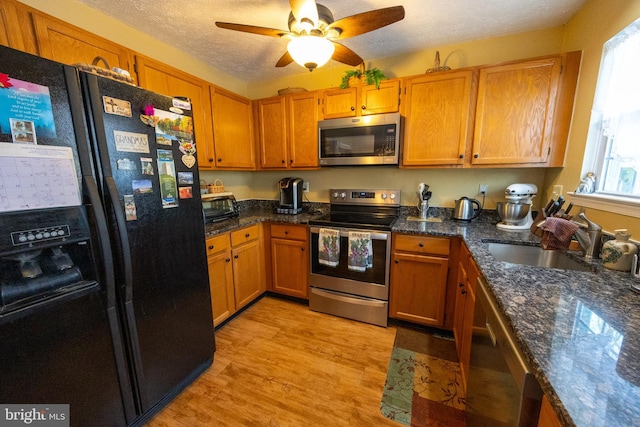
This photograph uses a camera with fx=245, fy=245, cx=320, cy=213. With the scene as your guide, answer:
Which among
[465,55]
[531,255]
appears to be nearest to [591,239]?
[531,255]

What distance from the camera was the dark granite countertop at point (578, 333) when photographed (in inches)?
19.0

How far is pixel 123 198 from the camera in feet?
3.77

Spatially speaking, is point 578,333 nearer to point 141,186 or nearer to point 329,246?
point 329,246

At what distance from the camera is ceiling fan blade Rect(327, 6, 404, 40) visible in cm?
127

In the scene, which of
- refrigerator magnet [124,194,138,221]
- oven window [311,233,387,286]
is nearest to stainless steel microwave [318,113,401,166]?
oven window [311,233,387,286]

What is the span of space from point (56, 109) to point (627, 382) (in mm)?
1892

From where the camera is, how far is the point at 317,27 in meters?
1.38

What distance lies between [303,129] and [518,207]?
6.48 ft

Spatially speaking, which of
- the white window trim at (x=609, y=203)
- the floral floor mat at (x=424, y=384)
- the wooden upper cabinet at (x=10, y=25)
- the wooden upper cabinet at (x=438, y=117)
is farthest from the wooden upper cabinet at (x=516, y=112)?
the wooden upper cabinet at (x=10, y=25)

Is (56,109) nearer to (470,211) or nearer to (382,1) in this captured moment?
(382,1)

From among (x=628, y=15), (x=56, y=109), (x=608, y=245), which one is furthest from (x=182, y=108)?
(x=628, y=15)

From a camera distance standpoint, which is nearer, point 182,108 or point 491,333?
point 491,333

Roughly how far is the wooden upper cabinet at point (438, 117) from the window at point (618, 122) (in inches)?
27.5

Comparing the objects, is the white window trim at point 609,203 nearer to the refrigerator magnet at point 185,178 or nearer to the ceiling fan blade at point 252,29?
the ceiling fan blade at point 252,29
